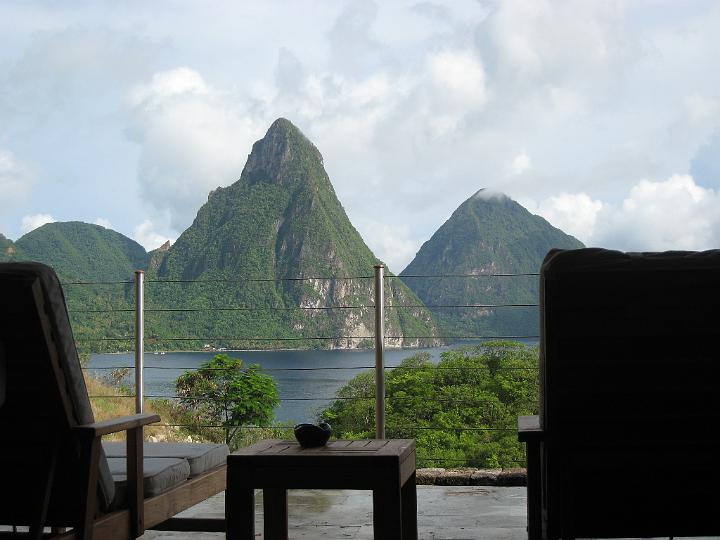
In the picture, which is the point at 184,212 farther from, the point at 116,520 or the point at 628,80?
the point at 116,520

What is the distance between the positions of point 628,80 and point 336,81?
17.8m

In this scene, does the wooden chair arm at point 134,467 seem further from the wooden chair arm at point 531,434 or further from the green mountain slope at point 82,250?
the green mountain slope at point 82,250

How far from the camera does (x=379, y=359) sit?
4617 millimetres

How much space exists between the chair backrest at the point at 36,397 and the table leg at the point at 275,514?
0.75 meters

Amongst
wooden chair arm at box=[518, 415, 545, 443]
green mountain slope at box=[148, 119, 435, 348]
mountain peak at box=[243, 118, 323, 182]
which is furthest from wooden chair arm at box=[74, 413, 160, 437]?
mountain peak at box=[243, 118, 323, 182]

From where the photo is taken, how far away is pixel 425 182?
49.8 meters

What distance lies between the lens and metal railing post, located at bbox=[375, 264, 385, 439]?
452 cm

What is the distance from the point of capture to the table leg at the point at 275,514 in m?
2.74

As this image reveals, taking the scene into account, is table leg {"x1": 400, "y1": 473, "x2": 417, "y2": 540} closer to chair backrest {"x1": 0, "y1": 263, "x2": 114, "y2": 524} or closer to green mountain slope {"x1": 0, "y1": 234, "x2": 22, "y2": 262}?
chair backrest {"x1": 0, "y1": 263, "x2": 114, "y2": 524}

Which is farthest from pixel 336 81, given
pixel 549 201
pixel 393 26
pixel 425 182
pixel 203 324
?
pixel 393 26

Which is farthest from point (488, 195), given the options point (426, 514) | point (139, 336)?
point (426, 514)

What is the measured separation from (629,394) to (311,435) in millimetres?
936

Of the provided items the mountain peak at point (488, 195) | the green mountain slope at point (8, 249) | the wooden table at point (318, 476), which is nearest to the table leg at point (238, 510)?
the wooden table at point (318, 476)

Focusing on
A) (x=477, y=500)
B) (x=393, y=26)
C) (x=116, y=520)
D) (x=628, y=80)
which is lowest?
(x=477, y=500)
